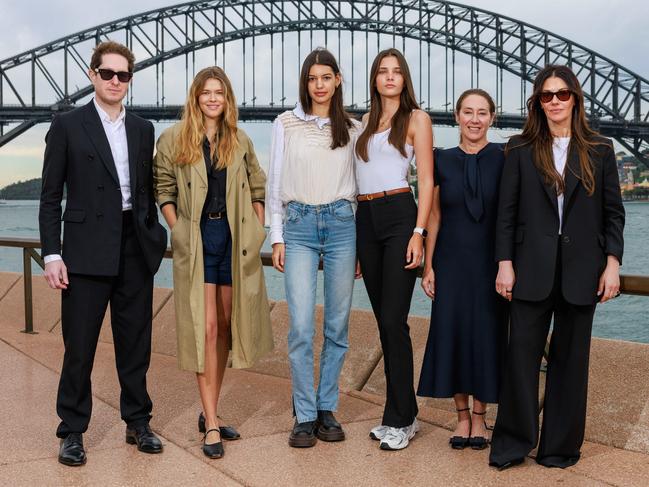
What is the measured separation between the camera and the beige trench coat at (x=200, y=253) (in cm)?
291

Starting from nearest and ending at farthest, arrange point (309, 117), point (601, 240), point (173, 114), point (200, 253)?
point (601, 240), point (200, 253), point (309, 117), point (173, 114)

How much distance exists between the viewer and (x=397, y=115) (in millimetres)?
2963

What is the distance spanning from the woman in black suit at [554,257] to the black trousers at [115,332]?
1.25 metres

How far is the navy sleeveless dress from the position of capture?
288cm

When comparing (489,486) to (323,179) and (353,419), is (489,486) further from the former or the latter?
(323,179)

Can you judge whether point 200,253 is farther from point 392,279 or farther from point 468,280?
point 468,280

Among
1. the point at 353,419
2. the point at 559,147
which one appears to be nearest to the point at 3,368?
the point at 353,419

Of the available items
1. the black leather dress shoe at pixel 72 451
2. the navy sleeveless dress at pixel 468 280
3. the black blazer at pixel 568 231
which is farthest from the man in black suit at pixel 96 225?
the black blazer at pixel 568 231

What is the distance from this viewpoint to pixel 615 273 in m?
2.69

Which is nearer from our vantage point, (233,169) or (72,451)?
(72,451)

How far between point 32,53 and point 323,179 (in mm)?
45151

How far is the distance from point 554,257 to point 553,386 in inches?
17.3

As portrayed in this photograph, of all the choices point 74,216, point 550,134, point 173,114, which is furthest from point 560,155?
point 173,114

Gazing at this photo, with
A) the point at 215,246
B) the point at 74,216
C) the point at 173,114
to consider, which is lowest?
the point at 215,246
